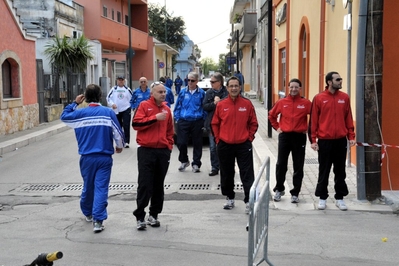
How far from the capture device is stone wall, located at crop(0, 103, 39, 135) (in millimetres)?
16112

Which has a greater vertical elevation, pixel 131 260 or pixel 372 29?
pixel 372 29

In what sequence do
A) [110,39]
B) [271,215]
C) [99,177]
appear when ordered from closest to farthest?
[99,177]
[271,215]
[110,39]

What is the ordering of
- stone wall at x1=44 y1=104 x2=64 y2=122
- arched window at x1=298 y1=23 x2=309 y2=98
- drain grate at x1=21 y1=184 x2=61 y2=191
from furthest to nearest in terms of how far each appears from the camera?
stone wall at x1=44 y1=104 x2=64 y2=122
arched window at x1=298 y1=23 x2=309 y2=98
drain grate at x1=21 y1=184 x2=61 y2=191

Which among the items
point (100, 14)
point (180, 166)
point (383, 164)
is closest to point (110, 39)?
point (100, 14)

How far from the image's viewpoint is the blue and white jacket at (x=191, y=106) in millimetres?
10438

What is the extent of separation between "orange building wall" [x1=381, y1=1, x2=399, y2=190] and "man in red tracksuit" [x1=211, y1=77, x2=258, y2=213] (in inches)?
85.9

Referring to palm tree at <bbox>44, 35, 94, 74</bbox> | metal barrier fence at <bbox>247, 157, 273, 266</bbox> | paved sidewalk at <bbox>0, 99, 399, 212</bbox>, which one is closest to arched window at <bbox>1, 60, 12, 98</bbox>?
paved sidewalk at <bbox>0, 99, 399, 212</bbox>

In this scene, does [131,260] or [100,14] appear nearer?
[131,260]

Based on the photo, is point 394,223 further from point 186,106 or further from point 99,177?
point 186,106

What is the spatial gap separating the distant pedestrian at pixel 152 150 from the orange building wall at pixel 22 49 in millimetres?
10889

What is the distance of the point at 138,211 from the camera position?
6668 millimetres

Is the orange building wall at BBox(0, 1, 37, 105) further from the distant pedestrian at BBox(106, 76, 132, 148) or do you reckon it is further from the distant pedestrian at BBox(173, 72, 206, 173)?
the distant pedestrian at BBox(173, 72, 206, 173)

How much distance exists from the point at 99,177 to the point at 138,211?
61 cm

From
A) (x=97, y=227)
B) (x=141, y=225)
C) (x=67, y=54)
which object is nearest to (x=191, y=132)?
(x=141, y=225)
